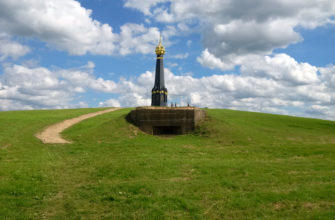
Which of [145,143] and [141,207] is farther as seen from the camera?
[145,143]

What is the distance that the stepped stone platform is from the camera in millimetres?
26375

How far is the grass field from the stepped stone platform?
3518 millimetres

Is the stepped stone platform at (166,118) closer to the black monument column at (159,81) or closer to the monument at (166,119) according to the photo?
the monument at (166,119)

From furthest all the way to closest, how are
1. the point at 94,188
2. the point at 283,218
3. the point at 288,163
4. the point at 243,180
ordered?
the point at 288,163 → the point at 243,180 → the point at 94,188 → the point at 283,218

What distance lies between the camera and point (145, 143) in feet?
70.3

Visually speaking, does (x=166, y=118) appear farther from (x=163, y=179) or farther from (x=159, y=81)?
(x=163, y=179)

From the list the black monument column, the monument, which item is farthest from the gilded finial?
the monument

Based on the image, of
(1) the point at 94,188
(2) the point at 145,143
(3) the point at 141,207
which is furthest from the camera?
(2) the point at 145,143

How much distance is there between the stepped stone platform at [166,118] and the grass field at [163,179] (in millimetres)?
3518

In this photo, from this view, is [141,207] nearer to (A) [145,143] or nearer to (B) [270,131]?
(A) [145,143]

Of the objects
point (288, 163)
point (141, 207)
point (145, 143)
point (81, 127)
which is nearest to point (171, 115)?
point (145, 143)

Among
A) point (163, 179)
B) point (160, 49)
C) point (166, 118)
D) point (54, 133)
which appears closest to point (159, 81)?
point (160, 49)

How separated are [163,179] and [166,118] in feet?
49.0

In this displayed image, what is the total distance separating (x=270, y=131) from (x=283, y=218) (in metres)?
19.6
